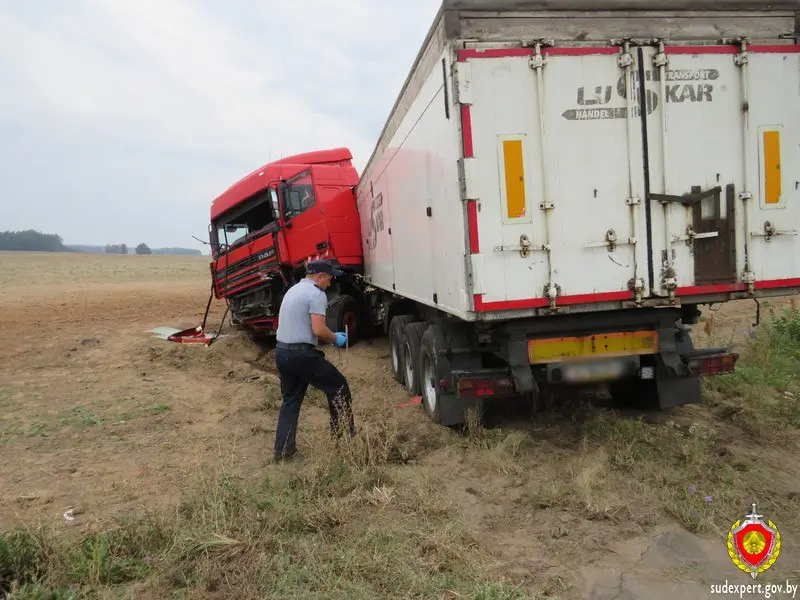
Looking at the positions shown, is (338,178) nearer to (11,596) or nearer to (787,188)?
(787,188)

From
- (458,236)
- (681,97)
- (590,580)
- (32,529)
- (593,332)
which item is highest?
(681,97)

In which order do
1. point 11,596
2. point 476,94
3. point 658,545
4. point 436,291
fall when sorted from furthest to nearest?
point 436,291
point 476,94
point 658,545
point 11,596

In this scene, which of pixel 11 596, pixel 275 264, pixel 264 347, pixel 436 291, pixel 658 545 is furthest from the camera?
pixel 264 347

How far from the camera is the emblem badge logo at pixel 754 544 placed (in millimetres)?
3080

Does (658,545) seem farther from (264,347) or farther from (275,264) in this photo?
(264,347)

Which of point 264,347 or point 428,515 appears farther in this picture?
point 264,347

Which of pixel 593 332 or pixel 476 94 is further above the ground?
pixel 476 94

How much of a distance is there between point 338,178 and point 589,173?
7.15 metres

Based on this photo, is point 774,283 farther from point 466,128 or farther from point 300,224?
point 300,224

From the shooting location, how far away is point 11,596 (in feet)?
9.57

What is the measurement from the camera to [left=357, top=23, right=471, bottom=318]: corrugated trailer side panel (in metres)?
4.35

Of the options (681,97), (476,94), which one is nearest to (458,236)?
(476,94)

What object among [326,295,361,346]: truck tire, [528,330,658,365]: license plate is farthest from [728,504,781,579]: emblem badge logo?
[326,295,361,346]: truck tire

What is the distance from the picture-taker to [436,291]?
5328 millimetres
